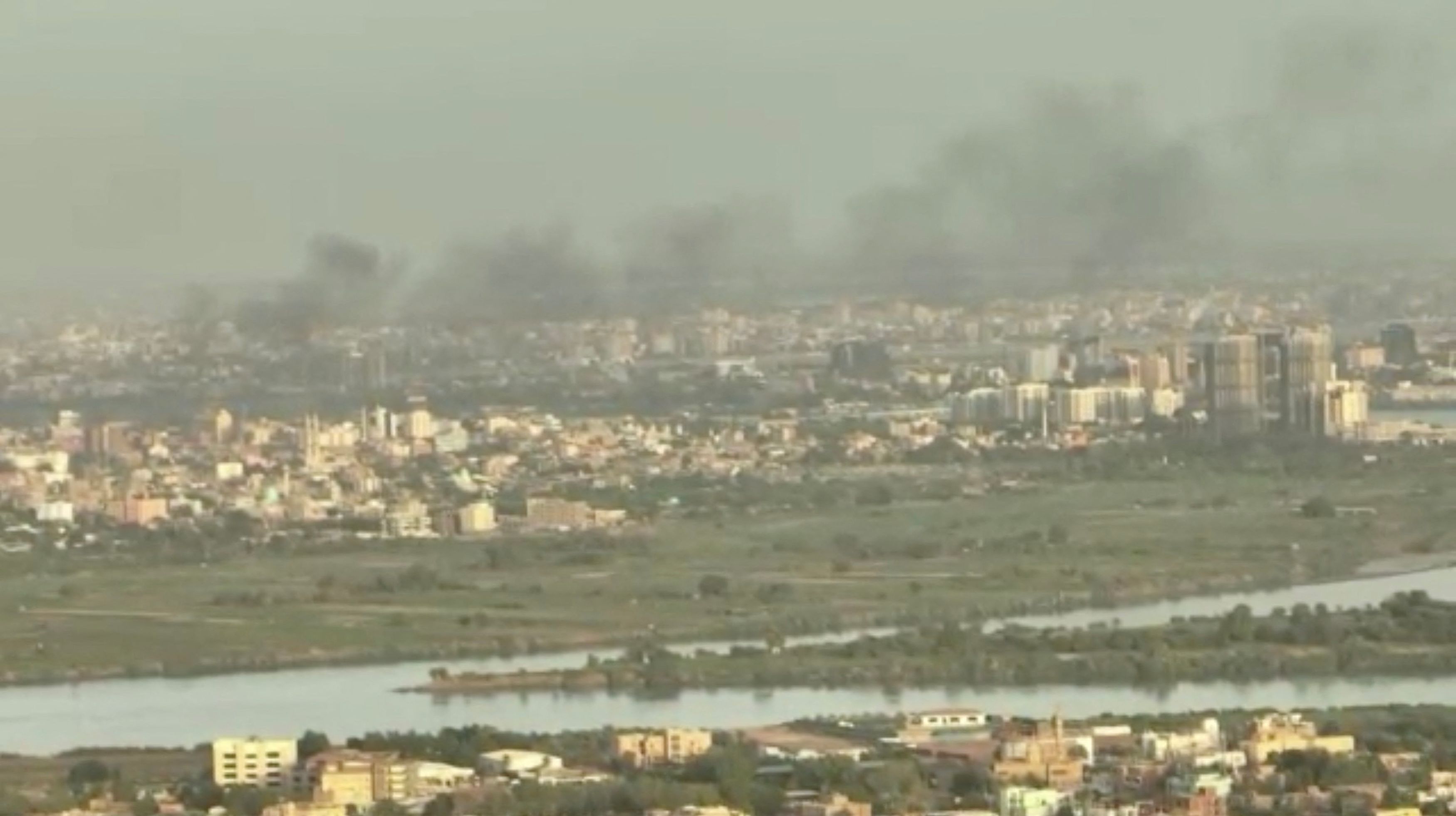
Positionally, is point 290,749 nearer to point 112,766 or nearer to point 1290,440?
point 112,766

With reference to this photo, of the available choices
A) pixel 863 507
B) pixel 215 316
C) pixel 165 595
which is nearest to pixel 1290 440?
pixel 863 507

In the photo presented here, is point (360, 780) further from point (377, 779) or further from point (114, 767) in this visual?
point (114, 767)

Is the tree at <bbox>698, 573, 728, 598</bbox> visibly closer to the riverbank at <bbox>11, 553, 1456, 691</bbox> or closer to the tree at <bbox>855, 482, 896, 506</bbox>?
the riverbank at <bbox>11, 553, 1456, 691</bbox>

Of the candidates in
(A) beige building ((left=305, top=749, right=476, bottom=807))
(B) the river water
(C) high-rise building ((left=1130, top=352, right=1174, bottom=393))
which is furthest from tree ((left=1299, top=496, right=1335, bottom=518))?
(A) beige building ((left=305, top=749, right=476, bottom=807))

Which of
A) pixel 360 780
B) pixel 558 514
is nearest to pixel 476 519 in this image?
pixel 558 514

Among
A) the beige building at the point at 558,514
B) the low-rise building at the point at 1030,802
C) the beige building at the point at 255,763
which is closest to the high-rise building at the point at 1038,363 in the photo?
the beige building at the point at 558,514
